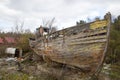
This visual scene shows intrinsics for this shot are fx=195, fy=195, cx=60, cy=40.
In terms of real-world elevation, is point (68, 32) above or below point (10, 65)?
above

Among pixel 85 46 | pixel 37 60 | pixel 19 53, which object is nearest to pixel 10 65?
pixel 37 60

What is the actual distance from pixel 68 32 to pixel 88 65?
1829 millimetres

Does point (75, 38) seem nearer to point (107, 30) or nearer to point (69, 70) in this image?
point (107, 30)

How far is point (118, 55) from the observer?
13656 mm

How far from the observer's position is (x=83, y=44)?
7801mm

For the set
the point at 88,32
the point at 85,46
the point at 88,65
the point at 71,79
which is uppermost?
the point at 88,32

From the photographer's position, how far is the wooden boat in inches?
284

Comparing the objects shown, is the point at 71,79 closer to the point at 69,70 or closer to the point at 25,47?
the point at 69,70

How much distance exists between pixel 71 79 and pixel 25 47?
9162mm

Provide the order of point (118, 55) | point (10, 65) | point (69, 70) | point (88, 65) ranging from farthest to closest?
point (118, 55) < point (10, 65) < point (69, 70) < point (88, 65)

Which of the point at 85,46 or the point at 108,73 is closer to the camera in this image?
the point at 85,46

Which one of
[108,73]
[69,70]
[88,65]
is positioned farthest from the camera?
[108,73]

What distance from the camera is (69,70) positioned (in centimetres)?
973

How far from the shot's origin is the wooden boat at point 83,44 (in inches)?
284
